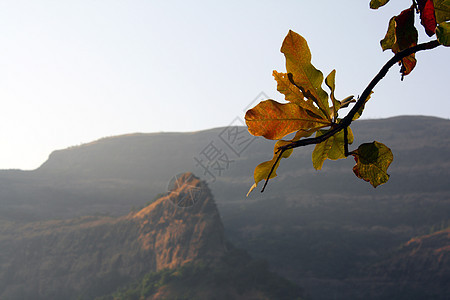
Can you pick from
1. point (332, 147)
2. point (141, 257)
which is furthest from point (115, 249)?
point (332, 147)

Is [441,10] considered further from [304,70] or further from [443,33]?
[304,70]

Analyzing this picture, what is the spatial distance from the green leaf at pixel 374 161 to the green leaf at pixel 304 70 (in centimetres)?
14

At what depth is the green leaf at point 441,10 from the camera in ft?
2.71

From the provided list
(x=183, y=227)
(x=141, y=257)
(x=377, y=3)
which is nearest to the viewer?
(x=377, y=3)

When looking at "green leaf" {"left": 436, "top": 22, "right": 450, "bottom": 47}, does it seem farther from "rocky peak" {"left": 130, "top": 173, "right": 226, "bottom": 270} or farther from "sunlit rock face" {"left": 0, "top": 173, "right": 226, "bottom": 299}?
"rocky peak" {"left": 130, "top": 173, "right": 226, "bottom": 270}

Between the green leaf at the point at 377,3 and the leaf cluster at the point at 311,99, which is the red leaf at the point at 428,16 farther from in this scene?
the green leaf at the point at 377,3

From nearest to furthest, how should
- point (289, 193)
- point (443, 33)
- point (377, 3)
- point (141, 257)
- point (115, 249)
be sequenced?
point (443, 33)
point (377, 3)
point (141, 257)
point (115, 249)
point (289, 193)

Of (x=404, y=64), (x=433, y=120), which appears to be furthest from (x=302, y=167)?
(x=404, y=64)

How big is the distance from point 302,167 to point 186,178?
31505 millimetres

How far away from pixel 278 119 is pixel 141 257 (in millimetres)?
23793

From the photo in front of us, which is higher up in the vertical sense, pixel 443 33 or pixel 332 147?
pixel 443 33

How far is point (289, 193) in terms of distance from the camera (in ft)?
158

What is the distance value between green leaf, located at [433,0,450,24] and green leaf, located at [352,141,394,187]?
270 mm

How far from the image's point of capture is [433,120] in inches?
2344
